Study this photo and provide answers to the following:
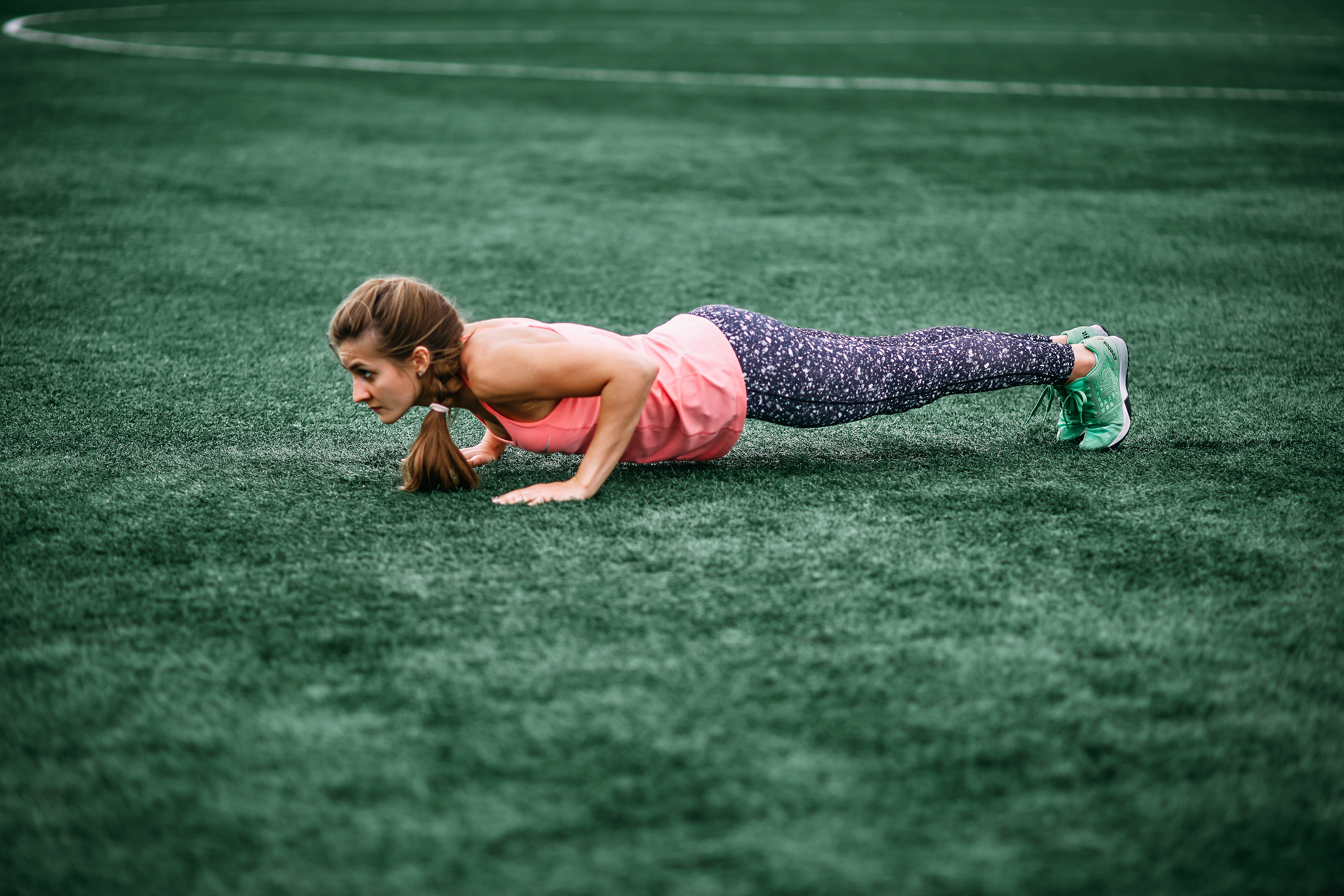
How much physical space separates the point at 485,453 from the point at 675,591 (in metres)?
0.85

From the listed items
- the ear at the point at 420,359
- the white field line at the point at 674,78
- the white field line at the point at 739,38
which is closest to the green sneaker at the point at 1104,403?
the ear at the point at 420,359

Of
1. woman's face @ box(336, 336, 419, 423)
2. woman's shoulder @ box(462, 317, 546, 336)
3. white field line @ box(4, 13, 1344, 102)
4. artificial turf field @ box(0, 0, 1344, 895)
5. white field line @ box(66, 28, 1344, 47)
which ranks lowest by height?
artificial turf field @ box(0, 0, 1344, 895)

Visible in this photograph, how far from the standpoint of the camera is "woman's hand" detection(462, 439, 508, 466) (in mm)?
2732

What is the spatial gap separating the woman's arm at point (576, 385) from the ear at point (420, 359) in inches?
3.8

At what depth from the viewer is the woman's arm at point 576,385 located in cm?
237

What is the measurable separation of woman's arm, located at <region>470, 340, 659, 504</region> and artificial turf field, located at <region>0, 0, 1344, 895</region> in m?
0.08

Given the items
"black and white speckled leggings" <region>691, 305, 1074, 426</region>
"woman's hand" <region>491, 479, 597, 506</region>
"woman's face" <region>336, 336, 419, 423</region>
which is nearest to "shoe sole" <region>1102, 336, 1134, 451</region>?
"black and white speckled leggings" <region>691, 305, 1074, 426</region>

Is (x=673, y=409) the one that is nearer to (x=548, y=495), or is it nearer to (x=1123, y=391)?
(x=548, y=495)

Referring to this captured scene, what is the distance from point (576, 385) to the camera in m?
2.39

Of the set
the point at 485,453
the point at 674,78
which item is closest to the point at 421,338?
the point at 485,453

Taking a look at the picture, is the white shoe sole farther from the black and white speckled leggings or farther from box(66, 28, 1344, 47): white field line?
box(66, 28, 1344, 47): white field line

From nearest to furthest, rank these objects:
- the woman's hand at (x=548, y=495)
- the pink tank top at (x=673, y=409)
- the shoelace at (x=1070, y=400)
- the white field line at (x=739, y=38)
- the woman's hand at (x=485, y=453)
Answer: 1. the woman's hand at (x=548, y=495)
2. the pink tank top at (x=673, y=409)
3. the woman's hand at (x=485, y=453)
4. the shoelace at (x=1070, y=400)
5. the white field line at (x=739, y=38)

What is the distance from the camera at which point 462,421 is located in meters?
3.14

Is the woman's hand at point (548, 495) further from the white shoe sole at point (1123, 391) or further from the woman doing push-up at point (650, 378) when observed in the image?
the white shoe sole at point (1123, 391)
